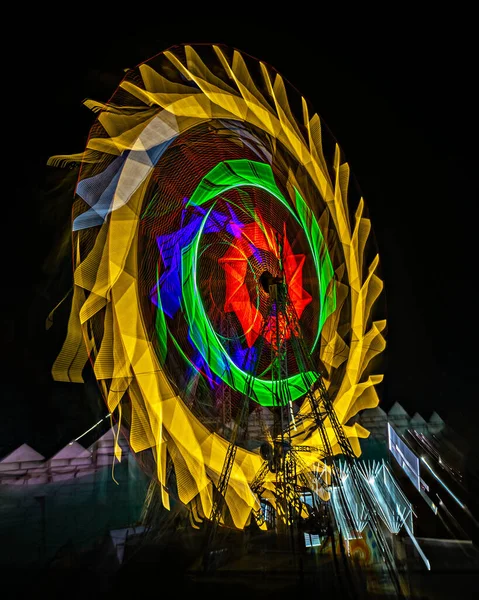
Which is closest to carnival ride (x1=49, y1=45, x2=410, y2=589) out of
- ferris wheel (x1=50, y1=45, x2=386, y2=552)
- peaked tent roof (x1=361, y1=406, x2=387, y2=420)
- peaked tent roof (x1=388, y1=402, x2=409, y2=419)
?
ferris wheel (x1=50, y1=45, x2=386, y2=552)

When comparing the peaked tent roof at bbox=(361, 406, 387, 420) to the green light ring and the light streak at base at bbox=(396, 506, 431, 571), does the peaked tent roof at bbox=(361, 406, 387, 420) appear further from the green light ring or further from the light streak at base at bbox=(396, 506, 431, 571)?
the green light ring

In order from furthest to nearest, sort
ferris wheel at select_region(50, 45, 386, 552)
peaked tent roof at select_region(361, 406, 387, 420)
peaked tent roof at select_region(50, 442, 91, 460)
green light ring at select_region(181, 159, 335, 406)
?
peaked tent roof at select_region(361, 406, 387, 420) → peaked tent roof at select_region(50, 442, 91, 460) → green light ring at select_region(181, 159, 335, 406) → ferris wheel at select_region(50, 45, 386, 552)

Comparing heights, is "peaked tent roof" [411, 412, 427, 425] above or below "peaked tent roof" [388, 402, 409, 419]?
below

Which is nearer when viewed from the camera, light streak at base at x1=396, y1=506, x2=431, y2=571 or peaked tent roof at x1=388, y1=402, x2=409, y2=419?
light streak at base at x1=396, y1=506, x2=431, y2=571

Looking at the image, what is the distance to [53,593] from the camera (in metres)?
4.46

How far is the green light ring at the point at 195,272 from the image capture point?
19.5 feet

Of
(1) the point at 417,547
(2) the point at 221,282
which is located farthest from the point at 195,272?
(1) the point at 417,547

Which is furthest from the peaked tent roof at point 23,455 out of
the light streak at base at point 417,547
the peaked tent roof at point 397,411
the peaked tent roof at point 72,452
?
the peaked tent roof at point 397,411

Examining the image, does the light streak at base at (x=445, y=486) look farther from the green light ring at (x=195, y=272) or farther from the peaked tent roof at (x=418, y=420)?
the green light ring at (x=195, y=272)

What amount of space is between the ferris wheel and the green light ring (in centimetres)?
2

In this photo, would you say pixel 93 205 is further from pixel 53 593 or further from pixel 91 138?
pixel 53 593

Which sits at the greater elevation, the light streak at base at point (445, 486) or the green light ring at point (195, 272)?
the green light ring at point (195, 272)

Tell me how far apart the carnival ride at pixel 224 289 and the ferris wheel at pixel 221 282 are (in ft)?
0.06

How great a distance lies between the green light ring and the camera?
19.5ft
